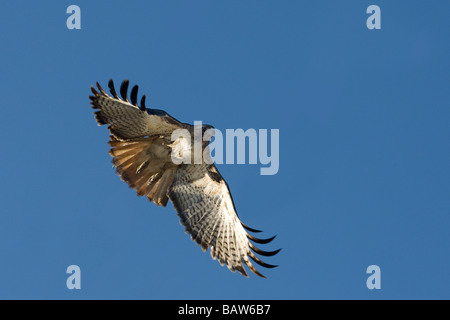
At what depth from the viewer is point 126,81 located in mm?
12523

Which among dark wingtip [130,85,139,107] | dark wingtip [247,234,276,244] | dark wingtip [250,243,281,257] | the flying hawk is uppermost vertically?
dark wingtip [130,85,139,107]

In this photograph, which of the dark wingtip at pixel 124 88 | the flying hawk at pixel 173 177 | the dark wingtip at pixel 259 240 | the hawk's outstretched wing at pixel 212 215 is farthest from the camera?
the hawk's outstretched wing at pixel 212 215

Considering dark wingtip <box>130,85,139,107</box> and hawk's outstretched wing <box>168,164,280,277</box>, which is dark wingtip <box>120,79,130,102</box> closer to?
dark wingtip <box>130,85,139,107</box>

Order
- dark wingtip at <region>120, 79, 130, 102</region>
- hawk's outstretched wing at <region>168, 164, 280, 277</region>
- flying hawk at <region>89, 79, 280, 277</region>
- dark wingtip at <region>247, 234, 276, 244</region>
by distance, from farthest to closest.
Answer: hawk's outstretched wing at <region>168, 164, 280, 277</region>
dark wingtip at <region>247, 234, 276, 244</region>
flying hawk at <region>89, 79, 280, 277</region>
dark wingtip at <region>120, 79, 130, 102</region>

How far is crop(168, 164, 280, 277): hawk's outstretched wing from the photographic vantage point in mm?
13203

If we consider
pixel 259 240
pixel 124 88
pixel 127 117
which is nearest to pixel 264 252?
pixel 259 240

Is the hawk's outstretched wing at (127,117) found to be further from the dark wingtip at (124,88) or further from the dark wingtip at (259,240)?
the dark wingtip at (259,240)

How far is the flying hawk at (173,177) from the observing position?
12.8 meters

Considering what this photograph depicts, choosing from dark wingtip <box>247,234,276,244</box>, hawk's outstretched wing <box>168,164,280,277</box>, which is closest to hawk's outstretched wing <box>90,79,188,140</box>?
hawk's outstretched wing <box>168,164,280,277</box>

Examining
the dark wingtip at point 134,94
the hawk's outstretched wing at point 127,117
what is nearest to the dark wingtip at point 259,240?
the hawk's outstretched wing at point 127,117

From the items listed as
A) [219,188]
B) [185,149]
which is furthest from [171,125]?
[219,188]

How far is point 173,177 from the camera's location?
44.8ft

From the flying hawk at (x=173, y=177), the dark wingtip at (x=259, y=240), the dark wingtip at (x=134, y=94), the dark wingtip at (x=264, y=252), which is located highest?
the dark wingtip at (x=134, y=94)

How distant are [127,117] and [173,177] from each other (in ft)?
4.66
